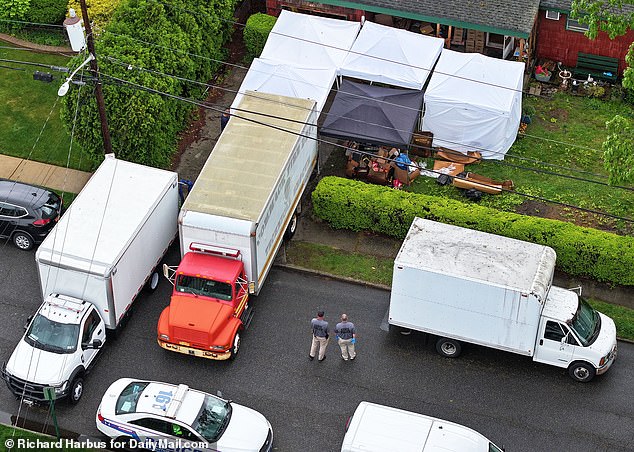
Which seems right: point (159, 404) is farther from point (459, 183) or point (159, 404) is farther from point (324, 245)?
point (459, 183)

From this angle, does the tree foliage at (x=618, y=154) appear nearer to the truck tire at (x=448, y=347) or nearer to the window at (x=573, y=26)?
the truck tire at (x=448, y=347)

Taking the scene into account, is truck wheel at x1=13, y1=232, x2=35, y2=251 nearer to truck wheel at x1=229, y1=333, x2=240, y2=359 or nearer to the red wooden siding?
truck wheel at x1=229, y1=333, x2=240, y2=359

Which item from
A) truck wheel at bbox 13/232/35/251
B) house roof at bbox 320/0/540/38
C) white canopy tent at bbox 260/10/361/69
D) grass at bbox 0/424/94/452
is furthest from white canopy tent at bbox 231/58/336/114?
grass at bbox 0/424/94/452

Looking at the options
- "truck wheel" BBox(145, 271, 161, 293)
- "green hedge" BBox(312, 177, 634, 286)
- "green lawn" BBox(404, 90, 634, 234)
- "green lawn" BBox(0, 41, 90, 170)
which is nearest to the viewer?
"green hedge" BBox(312, 177, 634, 286)

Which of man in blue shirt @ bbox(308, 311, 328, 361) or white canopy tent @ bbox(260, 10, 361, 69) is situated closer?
man in blue shirt @ bbox(308, 311, 328, 361)

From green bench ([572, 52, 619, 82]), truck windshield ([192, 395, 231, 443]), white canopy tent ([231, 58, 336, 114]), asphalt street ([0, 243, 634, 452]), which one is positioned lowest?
asphalt street ([0, 243, 634, 452])

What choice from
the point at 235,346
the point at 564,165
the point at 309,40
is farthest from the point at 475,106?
the point at 235,346

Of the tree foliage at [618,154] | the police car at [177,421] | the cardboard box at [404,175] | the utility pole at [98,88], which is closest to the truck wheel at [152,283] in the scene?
the utility pole at [98,88]

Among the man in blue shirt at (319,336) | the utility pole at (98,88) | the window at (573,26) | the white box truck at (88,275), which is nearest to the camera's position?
the white box truck at (88,275)
